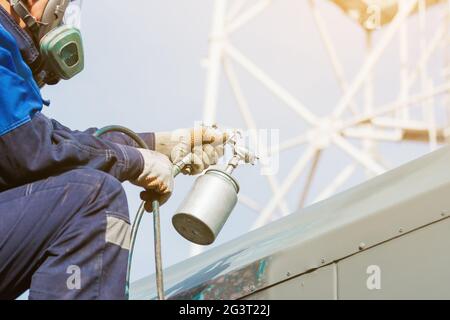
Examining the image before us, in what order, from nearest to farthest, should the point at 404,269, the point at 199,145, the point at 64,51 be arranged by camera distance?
the point at 404,269, the point at 64,51, the point at 199,145

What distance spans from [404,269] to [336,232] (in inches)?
8.1

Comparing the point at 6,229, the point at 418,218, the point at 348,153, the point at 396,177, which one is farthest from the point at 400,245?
the point at 348,153

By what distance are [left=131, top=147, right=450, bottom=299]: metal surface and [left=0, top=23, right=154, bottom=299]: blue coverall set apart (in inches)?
12.7

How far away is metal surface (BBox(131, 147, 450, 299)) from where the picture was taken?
2.16 metres

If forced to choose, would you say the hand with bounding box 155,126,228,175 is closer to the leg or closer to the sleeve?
the sleeve

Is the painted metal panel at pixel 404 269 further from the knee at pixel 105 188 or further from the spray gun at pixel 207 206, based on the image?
the knee at pixel 105 188

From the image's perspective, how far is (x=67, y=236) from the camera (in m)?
2.13

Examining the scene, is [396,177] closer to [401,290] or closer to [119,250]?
[401,290]

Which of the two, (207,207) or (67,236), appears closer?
(67,236)

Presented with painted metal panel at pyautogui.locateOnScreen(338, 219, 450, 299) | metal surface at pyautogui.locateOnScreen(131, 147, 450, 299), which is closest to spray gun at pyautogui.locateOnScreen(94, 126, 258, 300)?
metal surface at pyautogui.locateOnScreen(131, 147, 450, 299)

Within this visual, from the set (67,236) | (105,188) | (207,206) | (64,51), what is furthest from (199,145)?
(67,236)

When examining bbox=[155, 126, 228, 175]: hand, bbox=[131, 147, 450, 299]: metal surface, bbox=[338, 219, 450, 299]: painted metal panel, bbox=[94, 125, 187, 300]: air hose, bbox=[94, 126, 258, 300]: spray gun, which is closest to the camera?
bbox=[338, 219, 450, 299]: painted metal panel

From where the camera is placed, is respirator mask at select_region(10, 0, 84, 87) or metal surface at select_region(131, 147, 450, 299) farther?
respirator mask at select_region(10, 0, 84, 87)

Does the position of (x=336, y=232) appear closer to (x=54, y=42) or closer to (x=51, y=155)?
(x=51, y=155)
